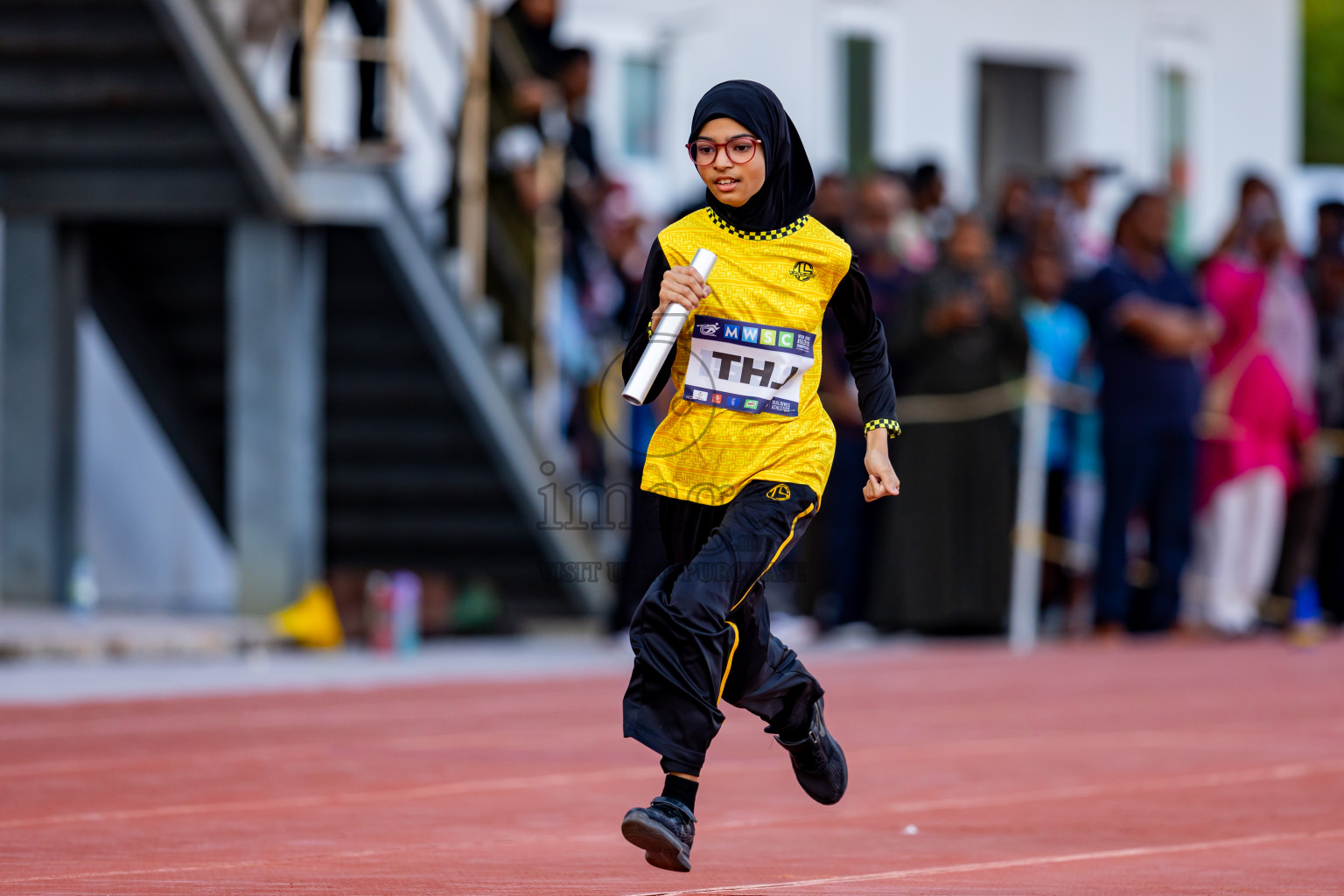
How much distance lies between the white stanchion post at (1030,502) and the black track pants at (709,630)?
28.4 ft

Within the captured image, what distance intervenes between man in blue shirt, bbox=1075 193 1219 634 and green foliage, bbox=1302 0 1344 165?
2142 inches

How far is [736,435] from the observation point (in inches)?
224

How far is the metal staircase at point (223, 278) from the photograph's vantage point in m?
12.8

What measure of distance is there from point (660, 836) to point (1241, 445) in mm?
10347

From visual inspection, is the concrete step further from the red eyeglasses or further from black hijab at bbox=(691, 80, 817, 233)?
the red eyeglasses

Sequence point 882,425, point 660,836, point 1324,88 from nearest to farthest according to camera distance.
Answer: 1. point 660,836
2. point 882,425
3. point 1324,88

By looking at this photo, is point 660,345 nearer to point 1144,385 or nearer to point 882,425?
point 882,425

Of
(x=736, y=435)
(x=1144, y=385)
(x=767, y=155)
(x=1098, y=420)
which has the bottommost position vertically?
(x=1098, y=420)

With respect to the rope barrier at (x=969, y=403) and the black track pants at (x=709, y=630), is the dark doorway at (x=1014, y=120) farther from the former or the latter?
the black track pants at (x=709, y=630)

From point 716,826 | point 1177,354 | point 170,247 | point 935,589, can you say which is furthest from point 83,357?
point 716,826

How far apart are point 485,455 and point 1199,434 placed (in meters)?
4.57

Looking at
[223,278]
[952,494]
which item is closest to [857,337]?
[952,494]

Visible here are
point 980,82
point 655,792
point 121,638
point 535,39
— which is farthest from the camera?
point 980,82

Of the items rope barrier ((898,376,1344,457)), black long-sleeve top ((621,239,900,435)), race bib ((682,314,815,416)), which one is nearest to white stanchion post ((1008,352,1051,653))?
rope barrier ((898,376,1344,457))
